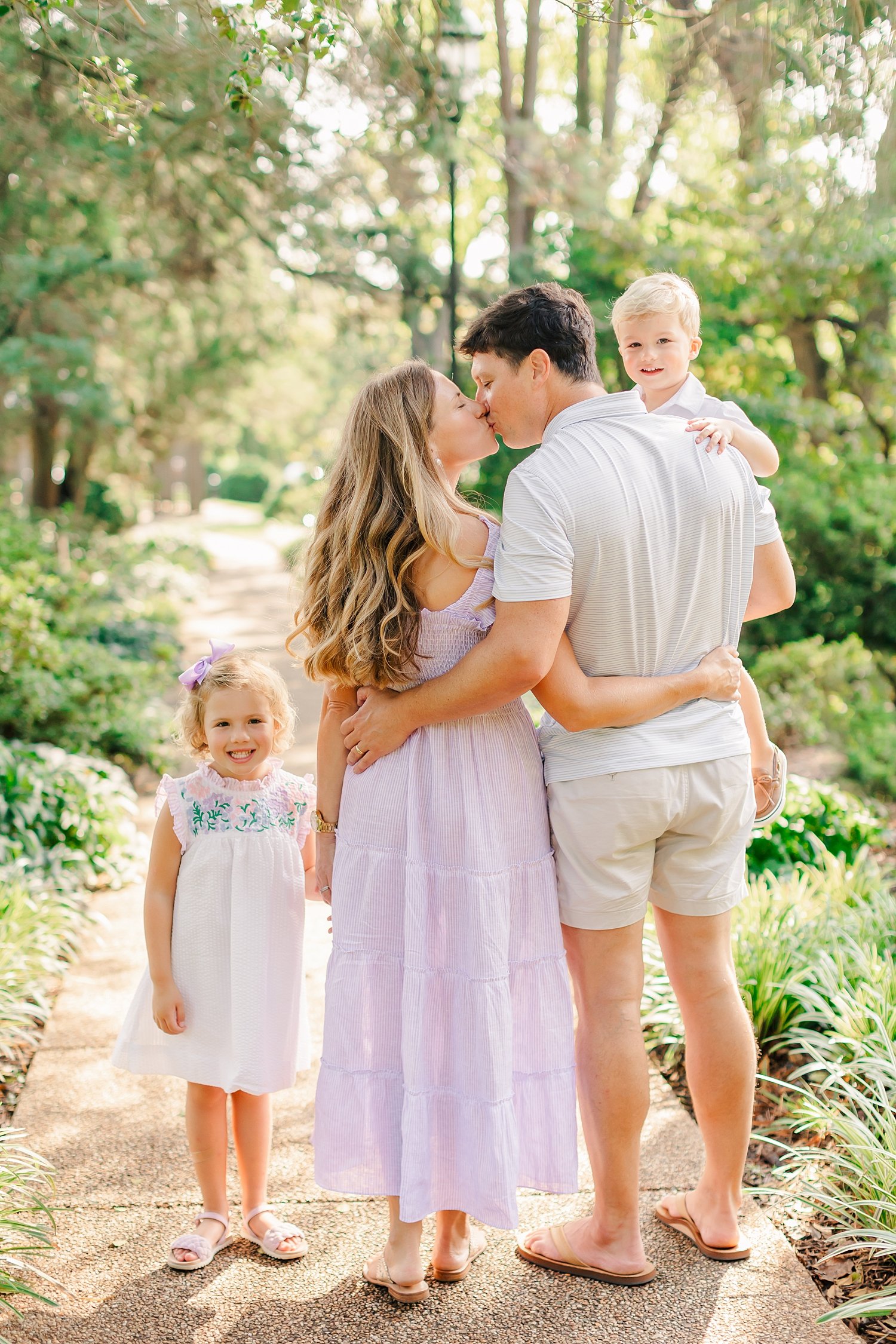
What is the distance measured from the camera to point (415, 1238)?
7.70 feet

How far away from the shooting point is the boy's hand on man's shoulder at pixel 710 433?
229 centimetres

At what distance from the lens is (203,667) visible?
8.48 feet

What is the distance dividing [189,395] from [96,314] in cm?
605

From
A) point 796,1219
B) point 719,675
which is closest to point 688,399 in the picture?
point 719,675

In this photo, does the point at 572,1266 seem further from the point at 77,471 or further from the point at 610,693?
the point at 77,471

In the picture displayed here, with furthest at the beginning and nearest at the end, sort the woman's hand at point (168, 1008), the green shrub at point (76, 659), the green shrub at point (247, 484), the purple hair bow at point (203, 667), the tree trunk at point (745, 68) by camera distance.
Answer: the green shrub at point (247, 484) < the green shrub at point (76, 659) < the tree trunk at point (745, 68) < the purple hair bow at point (203, 667) < the woman's hand at point (168, 1008)

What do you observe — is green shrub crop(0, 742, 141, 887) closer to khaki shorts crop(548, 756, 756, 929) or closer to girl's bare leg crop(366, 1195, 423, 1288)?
girl's bare leg crop(366, 1195, 423, 1288)

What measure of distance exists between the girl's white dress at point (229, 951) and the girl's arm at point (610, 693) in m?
0.79

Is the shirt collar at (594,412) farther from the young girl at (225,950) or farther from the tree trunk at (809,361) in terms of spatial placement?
the tree trunk at (809,361)

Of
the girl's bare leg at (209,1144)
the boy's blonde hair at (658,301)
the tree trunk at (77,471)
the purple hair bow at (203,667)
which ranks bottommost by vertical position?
the girl's bare leg at (209,1144)

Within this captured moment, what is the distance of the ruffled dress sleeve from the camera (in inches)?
98.2

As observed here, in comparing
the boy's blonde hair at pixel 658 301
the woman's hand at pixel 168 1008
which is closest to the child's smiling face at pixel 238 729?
the woman's hand at pixel 168 1008

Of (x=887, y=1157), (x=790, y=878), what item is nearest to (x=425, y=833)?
(x=887, y=1157)

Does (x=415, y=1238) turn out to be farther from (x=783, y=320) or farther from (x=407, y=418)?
(x=783, y=320)
